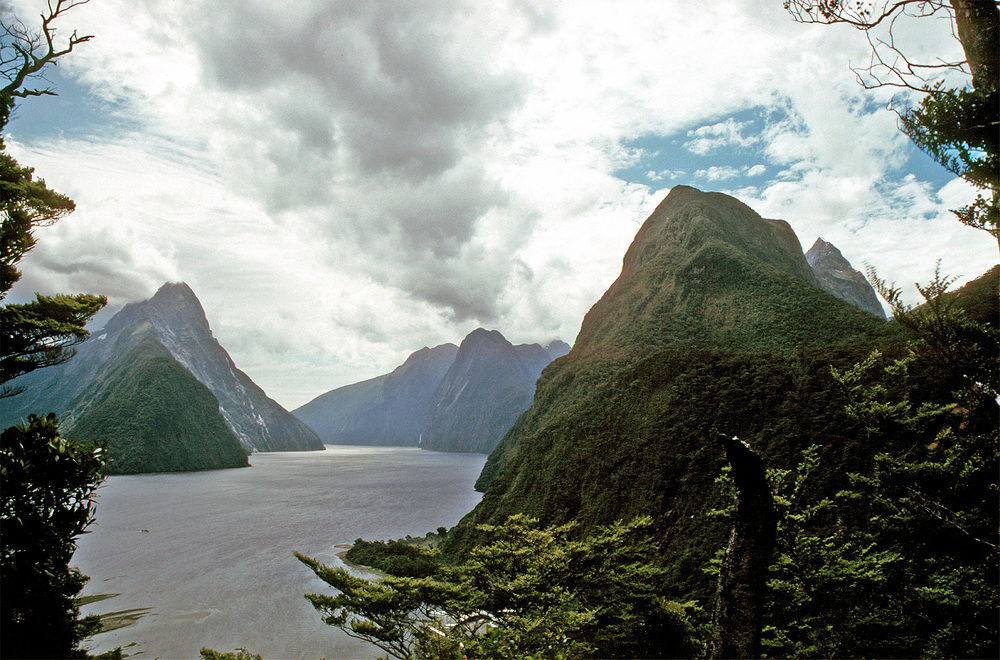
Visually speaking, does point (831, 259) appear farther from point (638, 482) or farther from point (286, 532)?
point (286, 532)

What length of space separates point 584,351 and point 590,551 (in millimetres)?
38685

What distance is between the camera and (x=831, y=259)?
103 m

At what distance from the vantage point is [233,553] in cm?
3844

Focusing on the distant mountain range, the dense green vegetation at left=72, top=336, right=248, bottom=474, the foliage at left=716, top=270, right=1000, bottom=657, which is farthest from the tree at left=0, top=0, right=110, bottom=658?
the dense green vegetation at left=72, top=336, right=248, bottom=474

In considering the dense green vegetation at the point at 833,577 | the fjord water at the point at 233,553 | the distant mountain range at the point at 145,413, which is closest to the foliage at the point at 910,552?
the dense green vegetation at the point at 833,577

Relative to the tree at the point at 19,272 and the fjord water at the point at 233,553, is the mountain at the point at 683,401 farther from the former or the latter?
the tree at the point at 19,272

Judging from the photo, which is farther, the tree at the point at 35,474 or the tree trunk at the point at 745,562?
the tree at the point at 35,474

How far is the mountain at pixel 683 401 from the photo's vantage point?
77.0 ft

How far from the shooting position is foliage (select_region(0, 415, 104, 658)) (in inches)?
344

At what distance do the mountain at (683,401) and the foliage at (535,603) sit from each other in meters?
7.60

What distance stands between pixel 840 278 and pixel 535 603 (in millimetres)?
109223

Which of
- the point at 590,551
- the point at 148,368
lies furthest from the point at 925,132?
the point at 148,368

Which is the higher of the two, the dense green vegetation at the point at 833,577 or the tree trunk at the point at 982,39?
the tree trunk at the point at 982,39

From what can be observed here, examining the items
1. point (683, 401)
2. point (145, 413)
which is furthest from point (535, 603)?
point (145, 413)
